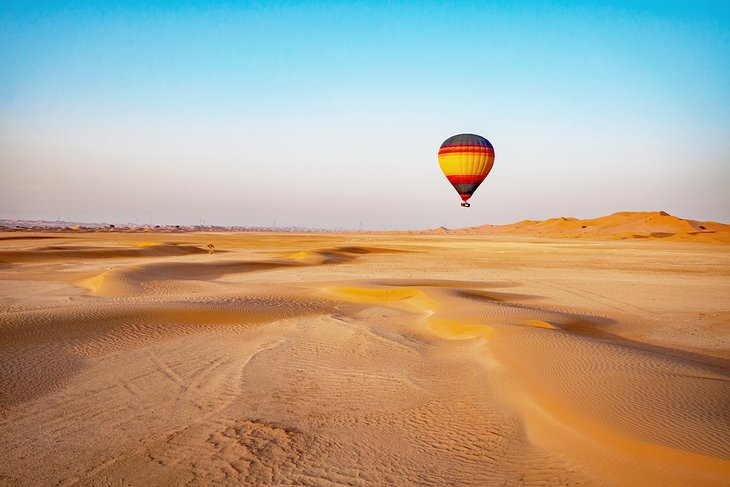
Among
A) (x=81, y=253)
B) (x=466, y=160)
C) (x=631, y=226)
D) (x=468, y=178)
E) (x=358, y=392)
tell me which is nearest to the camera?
(x=358, y=392)

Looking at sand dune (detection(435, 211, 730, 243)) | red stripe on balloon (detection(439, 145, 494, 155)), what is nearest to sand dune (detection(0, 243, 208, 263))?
red stripe on balloon (detection(439, 145, 494, 155))

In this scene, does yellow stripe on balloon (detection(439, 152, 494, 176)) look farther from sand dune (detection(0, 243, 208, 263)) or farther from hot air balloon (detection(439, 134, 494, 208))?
sand dune (detection(0, 243, 208, 263))

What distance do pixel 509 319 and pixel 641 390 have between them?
536 centimetres

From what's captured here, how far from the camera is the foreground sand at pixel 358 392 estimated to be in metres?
4.79

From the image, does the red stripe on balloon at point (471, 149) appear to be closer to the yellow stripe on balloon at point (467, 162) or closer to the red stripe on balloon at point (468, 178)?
the yellow stripe on balloon at point (467, 162)

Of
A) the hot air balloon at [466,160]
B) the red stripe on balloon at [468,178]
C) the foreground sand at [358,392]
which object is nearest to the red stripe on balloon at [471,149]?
the hot air balloon at [466,160]

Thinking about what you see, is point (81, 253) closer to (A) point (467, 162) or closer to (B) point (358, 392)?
(A) point (467, 162)

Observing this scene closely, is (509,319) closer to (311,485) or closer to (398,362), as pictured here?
(398,362)

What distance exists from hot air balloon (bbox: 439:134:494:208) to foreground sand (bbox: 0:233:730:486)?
949 inches

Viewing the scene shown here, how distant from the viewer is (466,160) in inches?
1492

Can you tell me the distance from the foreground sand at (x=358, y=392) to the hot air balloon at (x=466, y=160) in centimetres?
2410

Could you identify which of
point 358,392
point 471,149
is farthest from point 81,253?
point 358,392

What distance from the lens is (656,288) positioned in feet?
66.4

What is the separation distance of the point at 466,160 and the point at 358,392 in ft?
108
